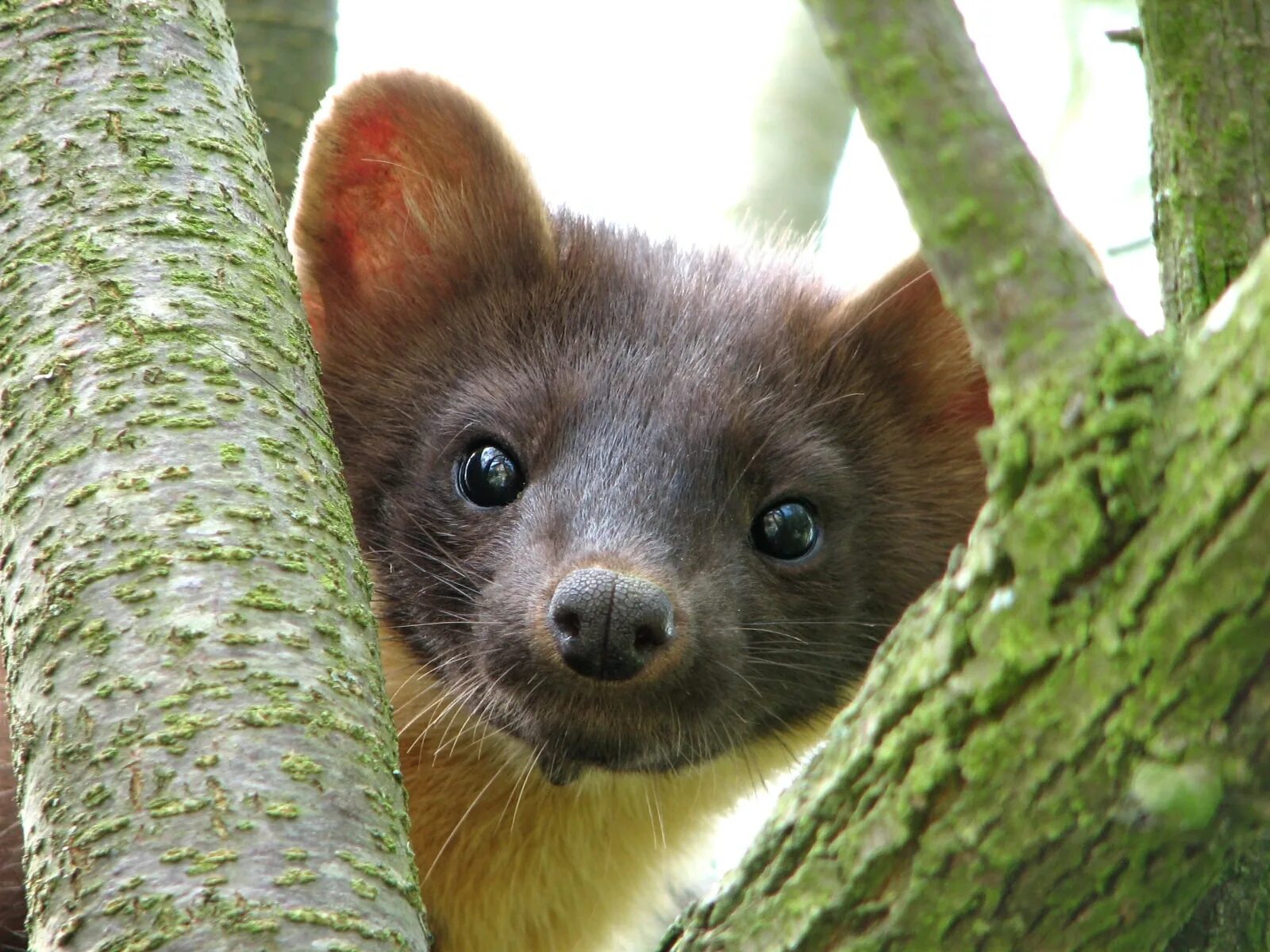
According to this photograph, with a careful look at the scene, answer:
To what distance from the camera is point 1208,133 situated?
2.59 meters

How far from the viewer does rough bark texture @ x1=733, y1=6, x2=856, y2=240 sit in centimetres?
625

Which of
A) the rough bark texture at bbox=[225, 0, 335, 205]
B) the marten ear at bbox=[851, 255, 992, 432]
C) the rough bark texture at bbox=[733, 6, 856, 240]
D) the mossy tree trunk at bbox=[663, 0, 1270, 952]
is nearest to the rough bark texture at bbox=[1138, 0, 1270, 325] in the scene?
the mossy tree trunk at bbox=[663, 0, 1270, 952]

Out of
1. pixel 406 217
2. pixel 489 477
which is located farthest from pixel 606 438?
pixel 406 217

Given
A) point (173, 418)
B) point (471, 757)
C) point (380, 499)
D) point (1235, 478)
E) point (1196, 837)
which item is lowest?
point (471, 757)

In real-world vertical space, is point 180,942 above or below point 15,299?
below

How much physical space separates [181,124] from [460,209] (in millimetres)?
1729

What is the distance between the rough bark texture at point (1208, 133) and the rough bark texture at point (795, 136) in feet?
11.4

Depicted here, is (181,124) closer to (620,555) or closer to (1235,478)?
(620,555)

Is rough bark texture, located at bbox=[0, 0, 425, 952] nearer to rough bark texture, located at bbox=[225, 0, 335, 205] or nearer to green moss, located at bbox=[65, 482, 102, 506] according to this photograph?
green moss, located at bbox=[65, 482, 102, 506]

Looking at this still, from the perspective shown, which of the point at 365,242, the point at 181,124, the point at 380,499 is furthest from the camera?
the point at 365,242

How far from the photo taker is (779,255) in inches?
209

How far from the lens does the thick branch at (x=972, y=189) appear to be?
187 centimetres

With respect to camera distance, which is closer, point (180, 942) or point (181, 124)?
point (180, 942)

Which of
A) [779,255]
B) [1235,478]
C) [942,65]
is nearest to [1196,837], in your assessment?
[1235,478]
